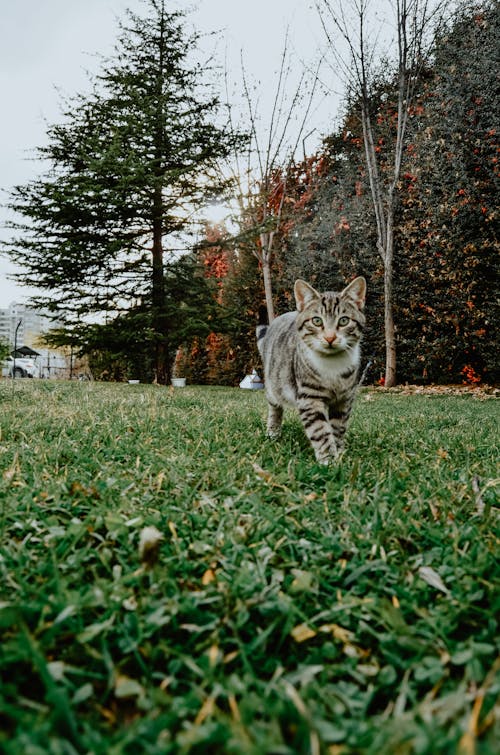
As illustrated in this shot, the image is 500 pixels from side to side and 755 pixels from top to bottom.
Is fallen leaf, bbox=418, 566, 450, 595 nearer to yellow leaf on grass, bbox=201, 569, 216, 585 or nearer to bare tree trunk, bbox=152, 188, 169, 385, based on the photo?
yellow leaf on grass, bbox=201, 569, 216, 585

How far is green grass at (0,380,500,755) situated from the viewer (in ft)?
2.25

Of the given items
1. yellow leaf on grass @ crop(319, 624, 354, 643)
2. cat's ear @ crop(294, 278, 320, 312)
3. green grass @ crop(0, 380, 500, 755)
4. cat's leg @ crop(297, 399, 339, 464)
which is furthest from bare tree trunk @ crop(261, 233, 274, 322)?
yellow leaf on grass @ crop(319, 624, 354, 643)

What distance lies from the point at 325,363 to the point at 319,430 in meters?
0.41

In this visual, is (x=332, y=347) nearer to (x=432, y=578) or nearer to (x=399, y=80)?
(x=432, y=578)

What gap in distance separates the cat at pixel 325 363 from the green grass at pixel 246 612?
0.67 meters

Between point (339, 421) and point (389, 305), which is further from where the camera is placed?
point (389, 305)

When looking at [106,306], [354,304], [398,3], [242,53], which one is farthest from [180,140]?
[354,304]

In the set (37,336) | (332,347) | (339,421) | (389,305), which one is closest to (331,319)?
(332,347)

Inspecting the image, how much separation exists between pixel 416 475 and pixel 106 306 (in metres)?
11.0

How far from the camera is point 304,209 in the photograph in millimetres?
13047

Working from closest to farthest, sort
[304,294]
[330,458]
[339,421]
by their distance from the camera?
[330,458]
[339,421]
[304,294]

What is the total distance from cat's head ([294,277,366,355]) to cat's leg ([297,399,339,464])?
1.08 feet

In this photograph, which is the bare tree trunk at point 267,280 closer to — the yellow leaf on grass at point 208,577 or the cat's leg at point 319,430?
the cat's leg at point 319,430

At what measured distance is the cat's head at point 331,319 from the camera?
8.96ft
